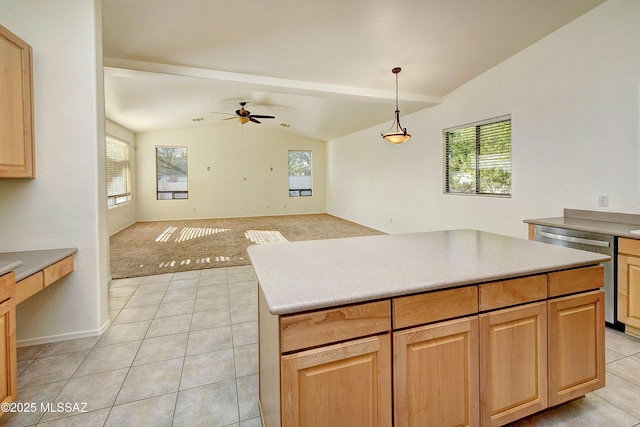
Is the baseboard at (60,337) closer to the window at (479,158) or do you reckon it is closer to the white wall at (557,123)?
the white wall at (557,123)

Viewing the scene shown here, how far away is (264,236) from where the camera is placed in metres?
7.00

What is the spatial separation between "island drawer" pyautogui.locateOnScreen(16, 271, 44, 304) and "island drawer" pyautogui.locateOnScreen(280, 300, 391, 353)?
1.75 m

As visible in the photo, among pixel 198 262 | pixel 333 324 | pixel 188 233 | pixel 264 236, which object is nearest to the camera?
pixel 333 324

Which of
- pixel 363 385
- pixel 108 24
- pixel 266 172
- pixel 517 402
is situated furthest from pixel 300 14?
pixel 266 172

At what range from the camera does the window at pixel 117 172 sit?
7.34 meters

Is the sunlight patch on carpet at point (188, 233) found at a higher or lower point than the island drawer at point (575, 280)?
lower

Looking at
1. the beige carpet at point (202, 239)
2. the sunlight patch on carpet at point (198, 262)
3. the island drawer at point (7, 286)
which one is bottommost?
the sunlight patch on carpet at point (198, 262)

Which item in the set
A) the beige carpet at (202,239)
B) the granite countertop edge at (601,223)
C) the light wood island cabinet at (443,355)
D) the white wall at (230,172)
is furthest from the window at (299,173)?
the light wood island cabinet at (443,355)

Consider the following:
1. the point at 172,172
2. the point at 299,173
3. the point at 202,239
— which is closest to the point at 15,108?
the point at 202,239

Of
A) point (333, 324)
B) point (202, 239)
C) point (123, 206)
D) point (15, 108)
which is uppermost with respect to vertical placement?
point (15, 108)

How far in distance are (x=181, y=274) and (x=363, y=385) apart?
12.1ft

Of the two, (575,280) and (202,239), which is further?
(202,239)

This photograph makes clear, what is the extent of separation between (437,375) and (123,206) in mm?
8965

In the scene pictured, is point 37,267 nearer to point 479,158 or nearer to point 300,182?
point 479,158
